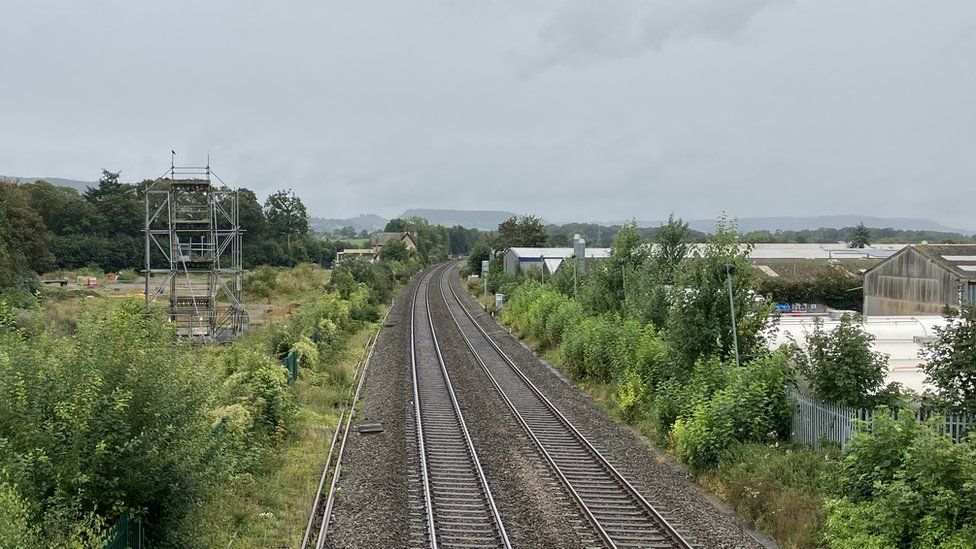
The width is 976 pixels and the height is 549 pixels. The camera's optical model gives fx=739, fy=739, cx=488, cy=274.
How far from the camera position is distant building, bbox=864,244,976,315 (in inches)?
1270

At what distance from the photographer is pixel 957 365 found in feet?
35.3

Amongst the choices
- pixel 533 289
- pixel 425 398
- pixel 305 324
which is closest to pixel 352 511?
pixel 425 398

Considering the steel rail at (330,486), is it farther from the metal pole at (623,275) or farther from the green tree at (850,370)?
the metal pole at (623,275)

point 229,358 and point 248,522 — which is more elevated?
point 229,358

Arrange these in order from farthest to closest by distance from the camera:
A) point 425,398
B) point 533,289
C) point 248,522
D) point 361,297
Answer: point 361,297, point 533,289, point 425,398, point 248,522

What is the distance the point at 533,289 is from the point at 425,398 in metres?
20.1

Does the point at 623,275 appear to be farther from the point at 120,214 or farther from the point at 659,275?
the point at 120,214

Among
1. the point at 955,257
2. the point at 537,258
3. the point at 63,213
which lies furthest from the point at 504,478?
the point at 63,213

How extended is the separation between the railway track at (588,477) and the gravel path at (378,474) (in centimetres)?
294

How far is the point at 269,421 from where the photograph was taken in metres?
16.3

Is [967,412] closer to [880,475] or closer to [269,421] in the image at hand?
[880,475]

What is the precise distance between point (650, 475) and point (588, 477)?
1283 mm

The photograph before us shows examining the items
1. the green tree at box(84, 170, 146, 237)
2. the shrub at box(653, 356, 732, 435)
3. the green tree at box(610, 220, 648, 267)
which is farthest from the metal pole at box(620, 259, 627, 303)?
the green tree at box(84, 170, 146, 237)

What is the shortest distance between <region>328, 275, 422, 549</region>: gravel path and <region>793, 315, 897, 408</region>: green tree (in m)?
7.71
